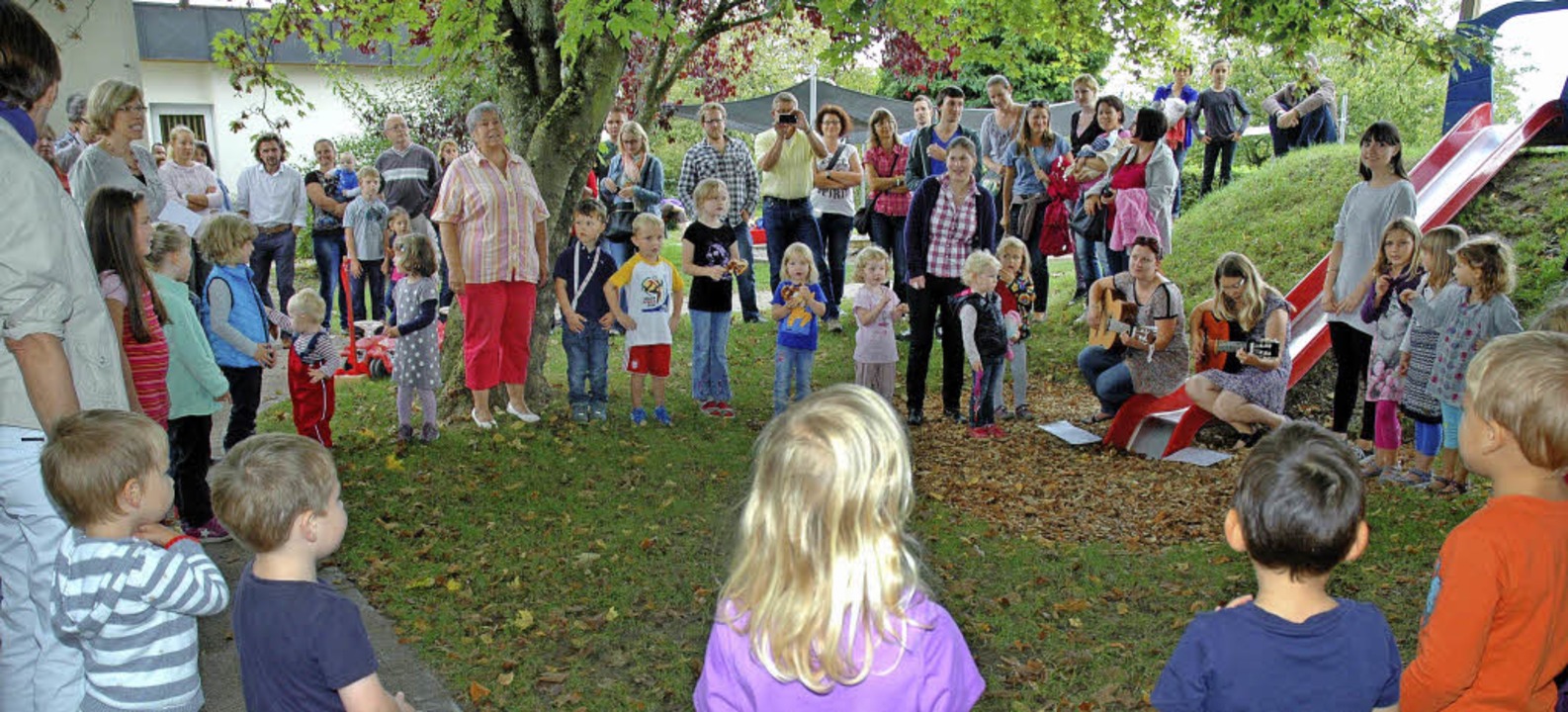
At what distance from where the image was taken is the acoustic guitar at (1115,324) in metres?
8.16

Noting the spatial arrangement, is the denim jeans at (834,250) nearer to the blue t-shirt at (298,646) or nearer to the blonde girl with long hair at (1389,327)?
the blonde girl with long hair at (1389,327)

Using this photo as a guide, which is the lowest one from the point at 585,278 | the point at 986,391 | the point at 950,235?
the point at 986,391

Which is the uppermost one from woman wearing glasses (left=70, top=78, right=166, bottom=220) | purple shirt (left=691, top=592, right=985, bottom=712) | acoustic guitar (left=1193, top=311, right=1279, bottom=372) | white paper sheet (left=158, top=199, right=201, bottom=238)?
woman wearing glasses (left=70, top=78, right=166, bottom=220)

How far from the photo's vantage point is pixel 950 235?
843 cm

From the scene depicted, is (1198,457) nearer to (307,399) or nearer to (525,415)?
(525,415)

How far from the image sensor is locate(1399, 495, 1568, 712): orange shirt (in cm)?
256

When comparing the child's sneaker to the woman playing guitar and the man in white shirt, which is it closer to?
the woman playing guitar

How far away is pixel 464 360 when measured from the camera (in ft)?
26.6

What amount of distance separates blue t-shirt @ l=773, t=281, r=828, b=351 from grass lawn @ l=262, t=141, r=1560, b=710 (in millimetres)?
734

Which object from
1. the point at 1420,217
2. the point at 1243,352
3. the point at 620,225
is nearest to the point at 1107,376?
the point at 1243,352

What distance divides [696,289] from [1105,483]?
Answer: 3343 mm

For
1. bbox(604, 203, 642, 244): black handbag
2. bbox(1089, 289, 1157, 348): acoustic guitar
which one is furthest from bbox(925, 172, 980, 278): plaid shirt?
bbox(604, 203, 642, 244): black handbag

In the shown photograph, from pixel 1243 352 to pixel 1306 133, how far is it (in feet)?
32.5

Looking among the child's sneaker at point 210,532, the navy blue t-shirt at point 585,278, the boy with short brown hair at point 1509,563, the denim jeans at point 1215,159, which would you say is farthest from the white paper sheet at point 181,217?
the denim jeans at point 1215,159
